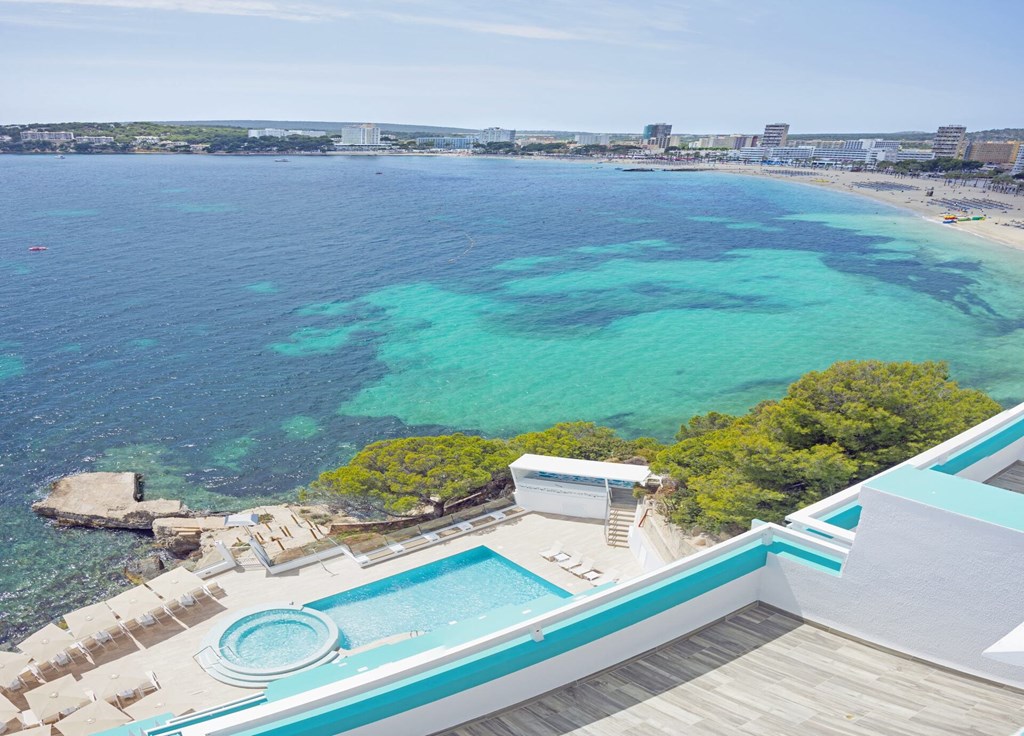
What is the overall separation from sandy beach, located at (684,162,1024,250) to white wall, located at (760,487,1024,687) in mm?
91146

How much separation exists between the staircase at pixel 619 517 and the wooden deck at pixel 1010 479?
35.9 feet

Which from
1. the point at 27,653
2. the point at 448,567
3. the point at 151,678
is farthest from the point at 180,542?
the point at 448,567

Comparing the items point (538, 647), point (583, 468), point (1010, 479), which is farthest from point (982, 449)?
point (583, 468)

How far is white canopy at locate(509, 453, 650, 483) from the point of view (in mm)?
23406

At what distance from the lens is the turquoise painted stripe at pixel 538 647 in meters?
7.60

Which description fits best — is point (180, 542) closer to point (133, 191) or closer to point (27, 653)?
point (27, 653)

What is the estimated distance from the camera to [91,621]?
62.4ft

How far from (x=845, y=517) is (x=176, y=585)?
1856 cm

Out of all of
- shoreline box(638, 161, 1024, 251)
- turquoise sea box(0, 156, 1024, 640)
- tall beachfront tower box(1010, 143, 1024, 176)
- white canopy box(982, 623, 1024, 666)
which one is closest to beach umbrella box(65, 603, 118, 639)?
turquoise sea box(0, 156, 1024, 640)

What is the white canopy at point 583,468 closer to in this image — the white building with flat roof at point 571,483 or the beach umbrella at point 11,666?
the white building with flat roof at point 571,483

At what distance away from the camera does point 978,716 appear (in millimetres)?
8383

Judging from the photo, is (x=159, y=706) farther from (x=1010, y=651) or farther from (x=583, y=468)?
(x=1010, y=651)

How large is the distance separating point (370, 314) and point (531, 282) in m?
17.6

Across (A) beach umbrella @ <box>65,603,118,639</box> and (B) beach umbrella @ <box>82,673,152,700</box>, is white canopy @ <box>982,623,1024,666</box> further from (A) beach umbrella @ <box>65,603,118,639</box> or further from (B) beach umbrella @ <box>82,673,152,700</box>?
(A) beach umbrella @ <box>65,603,118,639</box>
